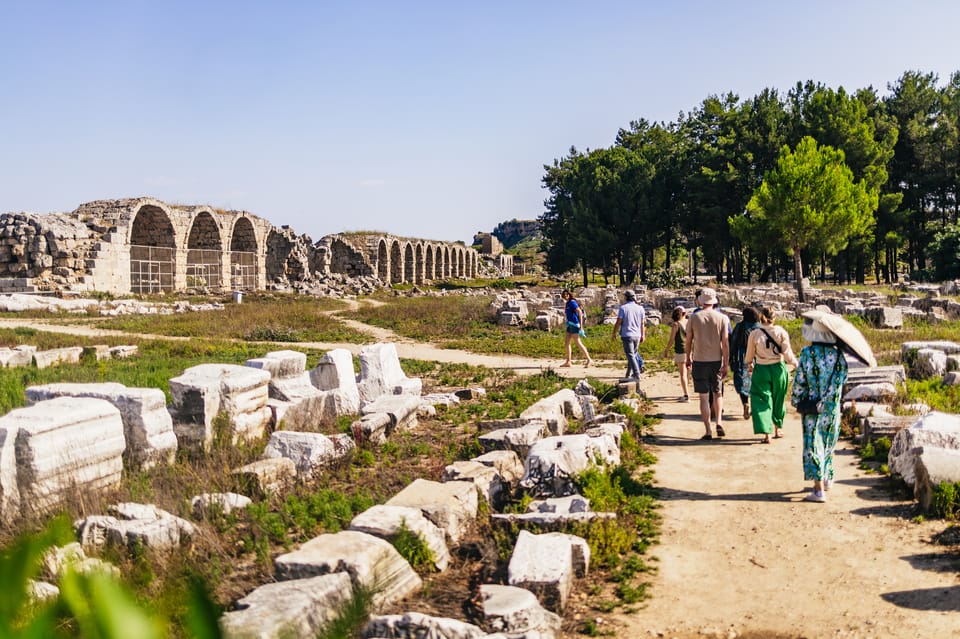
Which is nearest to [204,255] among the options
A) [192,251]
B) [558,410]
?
[192,251]

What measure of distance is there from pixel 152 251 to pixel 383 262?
22.3 m

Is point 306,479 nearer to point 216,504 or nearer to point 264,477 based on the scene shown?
point 264,477

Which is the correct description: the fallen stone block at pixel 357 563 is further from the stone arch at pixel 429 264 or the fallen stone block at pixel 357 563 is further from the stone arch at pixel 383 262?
the stone arch at pixel 429 264

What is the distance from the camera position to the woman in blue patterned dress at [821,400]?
647 cm

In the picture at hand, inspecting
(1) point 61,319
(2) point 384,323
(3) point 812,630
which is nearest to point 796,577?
(3) point 812,630

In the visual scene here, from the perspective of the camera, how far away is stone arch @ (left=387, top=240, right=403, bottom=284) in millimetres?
59438

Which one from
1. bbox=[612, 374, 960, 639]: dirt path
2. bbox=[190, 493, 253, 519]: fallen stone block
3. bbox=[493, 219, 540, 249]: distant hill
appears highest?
bbox=[493, 219, 540, 249]: distant hill

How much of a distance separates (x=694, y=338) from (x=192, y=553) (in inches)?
240

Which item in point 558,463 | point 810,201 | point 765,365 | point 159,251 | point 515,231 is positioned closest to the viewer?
point 558,463

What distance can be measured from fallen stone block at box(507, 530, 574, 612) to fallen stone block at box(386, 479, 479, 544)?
782 mm

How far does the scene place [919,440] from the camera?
654 centimetres

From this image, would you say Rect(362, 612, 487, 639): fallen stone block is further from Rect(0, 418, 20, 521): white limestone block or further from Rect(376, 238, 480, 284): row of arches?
Rect(376, 238, 480, 284): row of arches

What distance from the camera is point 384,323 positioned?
969 inches

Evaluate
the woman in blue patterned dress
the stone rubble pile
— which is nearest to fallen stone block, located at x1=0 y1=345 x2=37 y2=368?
the stone rubble pile
